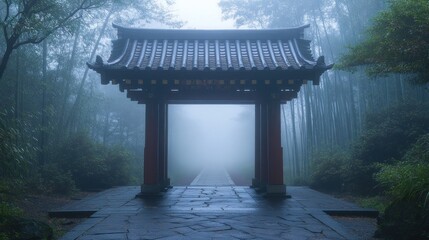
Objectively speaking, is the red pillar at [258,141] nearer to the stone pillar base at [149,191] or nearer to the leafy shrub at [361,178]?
the leafy shrub at [361,178]

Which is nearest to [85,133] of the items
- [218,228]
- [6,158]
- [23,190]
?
[23,190]

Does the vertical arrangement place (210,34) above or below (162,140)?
above

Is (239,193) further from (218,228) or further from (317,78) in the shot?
(218,228)

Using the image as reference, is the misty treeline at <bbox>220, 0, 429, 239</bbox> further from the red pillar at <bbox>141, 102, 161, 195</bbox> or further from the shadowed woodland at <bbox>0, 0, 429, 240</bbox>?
the red pillar at <bbox>141, 102, 161, 195</bbox>

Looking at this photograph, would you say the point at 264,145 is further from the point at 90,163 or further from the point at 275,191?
the point at 90,163

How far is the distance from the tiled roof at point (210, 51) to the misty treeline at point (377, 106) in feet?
3.98

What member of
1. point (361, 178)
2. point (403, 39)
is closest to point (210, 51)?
point (403, 39)

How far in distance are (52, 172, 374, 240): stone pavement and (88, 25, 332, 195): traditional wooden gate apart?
83 centimetres

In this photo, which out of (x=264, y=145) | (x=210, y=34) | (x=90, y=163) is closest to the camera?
(x=264, y=145)

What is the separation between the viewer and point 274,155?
7.88 m

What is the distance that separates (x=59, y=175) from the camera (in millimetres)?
10047

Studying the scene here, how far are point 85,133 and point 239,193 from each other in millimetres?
6107

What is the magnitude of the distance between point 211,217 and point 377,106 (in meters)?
8.25

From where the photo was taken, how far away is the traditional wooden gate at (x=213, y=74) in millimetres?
7328
